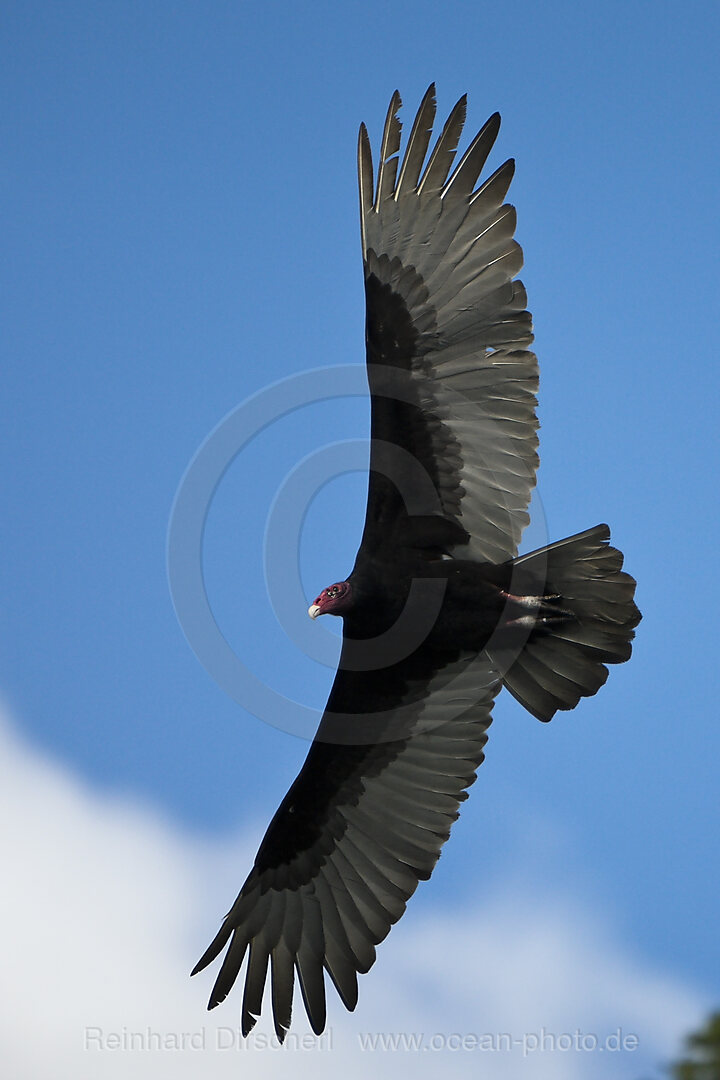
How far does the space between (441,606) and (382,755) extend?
116cm

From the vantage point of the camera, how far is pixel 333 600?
661cm

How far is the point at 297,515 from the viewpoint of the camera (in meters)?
8.25

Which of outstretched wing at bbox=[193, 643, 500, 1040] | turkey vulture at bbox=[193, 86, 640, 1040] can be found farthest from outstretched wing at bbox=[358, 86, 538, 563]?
outstretched wing at bbox=[193, 643, 500, 1040]

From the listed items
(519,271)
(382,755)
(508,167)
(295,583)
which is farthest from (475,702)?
(508,167)

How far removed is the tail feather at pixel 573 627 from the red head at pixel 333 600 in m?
0.94

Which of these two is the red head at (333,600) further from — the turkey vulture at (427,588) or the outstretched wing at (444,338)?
the outstretched wing at (444,338)

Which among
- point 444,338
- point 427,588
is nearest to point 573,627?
point 427,588

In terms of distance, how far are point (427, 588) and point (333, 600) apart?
0.53 m

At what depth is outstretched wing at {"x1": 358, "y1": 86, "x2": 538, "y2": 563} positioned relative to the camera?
21.0 ft

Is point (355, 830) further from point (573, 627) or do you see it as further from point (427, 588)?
point (573, 627)

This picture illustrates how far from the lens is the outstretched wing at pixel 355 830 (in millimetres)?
6781

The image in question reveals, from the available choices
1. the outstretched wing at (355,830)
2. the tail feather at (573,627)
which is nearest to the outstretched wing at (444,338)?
the tail feather at (573,627)

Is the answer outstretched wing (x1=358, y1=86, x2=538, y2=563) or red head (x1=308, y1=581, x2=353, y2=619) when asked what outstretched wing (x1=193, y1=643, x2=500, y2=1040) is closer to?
red head (x1=308, y1=581, x2=353, y2=619)

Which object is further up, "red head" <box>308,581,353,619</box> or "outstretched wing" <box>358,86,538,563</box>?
"outstretched wing" <box>358,86,538,563</box>
